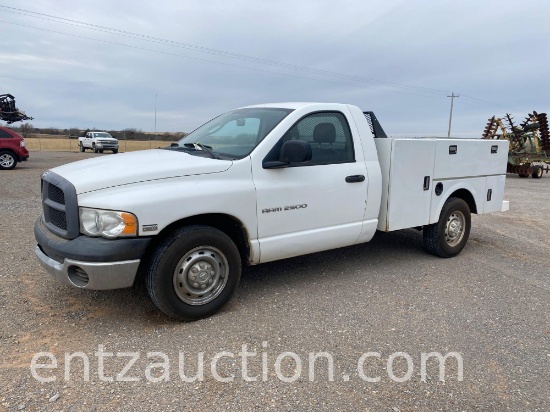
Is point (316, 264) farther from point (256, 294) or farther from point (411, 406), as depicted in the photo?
point (411, 406)

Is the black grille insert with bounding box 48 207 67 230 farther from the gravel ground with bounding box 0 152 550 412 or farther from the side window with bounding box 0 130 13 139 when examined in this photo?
the side window with bounding box 0 130 13 139

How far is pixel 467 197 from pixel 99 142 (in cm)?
3242

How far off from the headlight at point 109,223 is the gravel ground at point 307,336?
861mm

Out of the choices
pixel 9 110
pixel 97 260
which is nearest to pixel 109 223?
pixel 97 260

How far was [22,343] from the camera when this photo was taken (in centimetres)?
328

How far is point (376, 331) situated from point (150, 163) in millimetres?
2449

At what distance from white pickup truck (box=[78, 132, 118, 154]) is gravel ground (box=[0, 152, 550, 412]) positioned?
2996cm

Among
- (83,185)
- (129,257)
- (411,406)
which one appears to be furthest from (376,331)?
(83,185)

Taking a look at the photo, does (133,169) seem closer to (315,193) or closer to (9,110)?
(315,193)

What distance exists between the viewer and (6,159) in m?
17.1

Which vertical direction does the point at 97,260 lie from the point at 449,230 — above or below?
above

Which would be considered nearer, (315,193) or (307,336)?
(307,336)

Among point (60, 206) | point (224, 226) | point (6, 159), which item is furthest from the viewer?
point (6, 159)

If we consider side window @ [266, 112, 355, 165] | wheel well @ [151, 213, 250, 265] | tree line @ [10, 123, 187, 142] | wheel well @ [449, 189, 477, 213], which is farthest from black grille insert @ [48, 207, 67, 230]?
tree line @ [10, 123, 187, 142]
